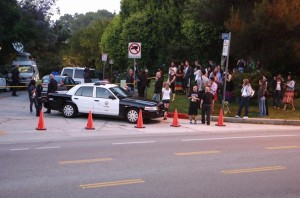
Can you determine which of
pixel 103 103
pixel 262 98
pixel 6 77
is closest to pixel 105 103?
pixel 103 103

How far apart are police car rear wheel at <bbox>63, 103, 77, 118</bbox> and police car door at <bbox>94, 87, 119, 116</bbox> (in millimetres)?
1002

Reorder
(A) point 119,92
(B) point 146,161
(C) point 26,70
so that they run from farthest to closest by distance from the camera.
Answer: (C) point 26,70 → (A) point 119,92 → (B) point 146,161

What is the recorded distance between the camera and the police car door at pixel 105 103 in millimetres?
19391

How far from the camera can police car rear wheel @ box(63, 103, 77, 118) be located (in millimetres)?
20031

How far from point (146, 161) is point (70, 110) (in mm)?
9585

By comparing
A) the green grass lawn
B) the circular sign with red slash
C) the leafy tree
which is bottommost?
the green grass lawn

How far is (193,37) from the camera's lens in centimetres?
3628

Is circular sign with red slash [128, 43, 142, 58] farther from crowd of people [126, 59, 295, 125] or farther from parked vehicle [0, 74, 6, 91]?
parked vehicle [0, 74, 6, 91]

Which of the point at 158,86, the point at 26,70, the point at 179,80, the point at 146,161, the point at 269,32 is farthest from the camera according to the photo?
the point at 26,70

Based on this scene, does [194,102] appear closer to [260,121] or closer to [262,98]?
[260,121]

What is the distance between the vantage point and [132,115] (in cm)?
1912

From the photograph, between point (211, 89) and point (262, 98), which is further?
point (211, 89)

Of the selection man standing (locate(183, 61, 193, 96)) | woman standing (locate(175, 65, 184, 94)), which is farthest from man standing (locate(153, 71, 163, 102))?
woman standing (locate(175, 65, 184, 94))

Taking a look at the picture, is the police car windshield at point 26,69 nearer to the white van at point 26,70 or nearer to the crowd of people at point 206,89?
the white van at point 26,70
